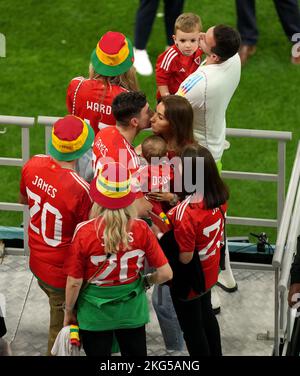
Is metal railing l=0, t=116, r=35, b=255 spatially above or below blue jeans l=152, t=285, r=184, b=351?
above

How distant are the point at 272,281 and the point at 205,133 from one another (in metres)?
Result: 1.45

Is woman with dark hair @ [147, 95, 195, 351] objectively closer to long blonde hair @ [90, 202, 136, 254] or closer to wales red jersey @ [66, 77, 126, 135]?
wales red jersey @ [66, 77, 126, 135]

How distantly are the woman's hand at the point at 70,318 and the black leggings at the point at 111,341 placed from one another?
0.10 meters

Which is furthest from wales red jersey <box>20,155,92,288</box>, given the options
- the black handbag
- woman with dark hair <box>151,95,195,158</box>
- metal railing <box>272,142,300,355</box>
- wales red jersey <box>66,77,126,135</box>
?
metal railing <box>272,142,300,355</box>

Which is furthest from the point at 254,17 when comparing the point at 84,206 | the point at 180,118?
the point at 84,206

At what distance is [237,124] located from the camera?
1135 cm

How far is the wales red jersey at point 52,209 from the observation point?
23.9 ft

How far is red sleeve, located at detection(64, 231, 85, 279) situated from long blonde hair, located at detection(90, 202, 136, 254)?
5.5 inches

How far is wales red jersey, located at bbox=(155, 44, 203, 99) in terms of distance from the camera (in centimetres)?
891

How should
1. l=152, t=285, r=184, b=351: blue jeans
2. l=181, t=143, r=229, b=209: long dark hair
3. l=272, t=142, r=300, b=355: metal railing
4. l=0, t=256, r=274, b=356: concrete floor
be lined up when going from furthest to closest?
l=0, t=256, r=274, b=356: concrete floor, l=152, t=285, r=184, b=351: blue jeans, l=272, t=142, r=300, b=355: metal railing, l=181, t=143, r=229, b=209: long dark hair

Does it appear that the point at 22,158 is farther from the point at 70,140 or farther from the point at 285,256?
the point at 285,256

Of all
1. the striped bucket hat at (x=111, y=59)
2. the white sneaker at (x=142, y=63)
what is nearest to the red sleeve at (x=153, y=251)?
the striped bucket hat at (x=111, y=59)

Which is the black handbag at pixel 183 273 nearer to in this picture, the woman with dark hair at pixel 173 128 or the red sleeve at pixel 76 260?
the woman with dark hair at pixel 173 128

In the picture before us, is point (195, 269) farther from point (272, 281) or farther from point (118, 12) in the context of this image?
point (118, 12)
